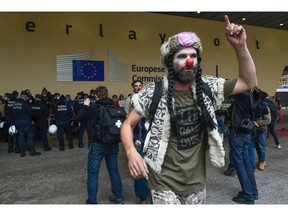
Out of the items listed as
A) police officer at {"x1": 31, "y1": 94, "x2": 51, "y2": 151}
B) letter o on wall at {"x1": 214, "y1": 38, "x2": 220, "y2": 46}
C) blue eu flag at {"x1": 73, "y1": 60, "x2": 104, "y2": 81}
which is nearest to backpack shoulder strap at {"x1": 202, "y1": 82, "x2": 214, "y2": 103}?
police officer at {"x1": 31, "y1": 94, "x2": 51, "y2": 151}

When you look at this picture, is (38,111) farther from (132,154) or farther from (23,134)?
(132,154)

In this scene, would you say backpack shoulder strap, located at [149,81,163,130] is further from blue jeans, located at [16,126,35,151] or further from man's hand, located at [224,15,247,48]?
blue jeans, located at [16,126,35,151]

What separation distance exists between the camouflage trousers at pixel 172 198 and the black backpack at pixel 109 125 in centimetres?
164

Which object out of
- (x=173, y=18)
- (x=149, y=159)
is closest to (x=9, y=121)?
(x=149, y=159)

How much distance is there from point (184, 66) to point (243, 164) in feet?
8.35

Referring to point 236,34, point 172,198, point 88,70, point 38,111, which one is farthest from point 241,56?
point 88,70

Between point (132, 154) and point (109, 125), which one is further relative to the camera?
point (109, 125)

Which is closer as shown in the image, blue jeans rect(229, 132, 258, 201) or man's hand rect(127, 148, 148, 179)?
man's hand rect(127, 148, 148, 179)

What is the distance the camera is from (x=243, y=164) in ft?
11.9

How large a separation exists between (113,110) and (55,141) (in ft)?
18.1

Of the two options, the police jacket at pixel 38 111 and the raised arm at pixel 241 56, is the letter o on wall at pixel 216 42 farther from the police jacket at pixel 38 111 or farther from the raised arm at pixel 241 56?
the raised arm at pixel 241 56

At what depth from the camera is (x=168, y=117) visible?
1.62 m

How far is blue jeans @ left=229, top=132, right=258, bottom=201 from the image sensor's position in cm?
351

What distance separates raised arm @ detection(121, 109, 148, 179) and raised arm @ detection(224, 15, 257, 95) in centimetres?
66
